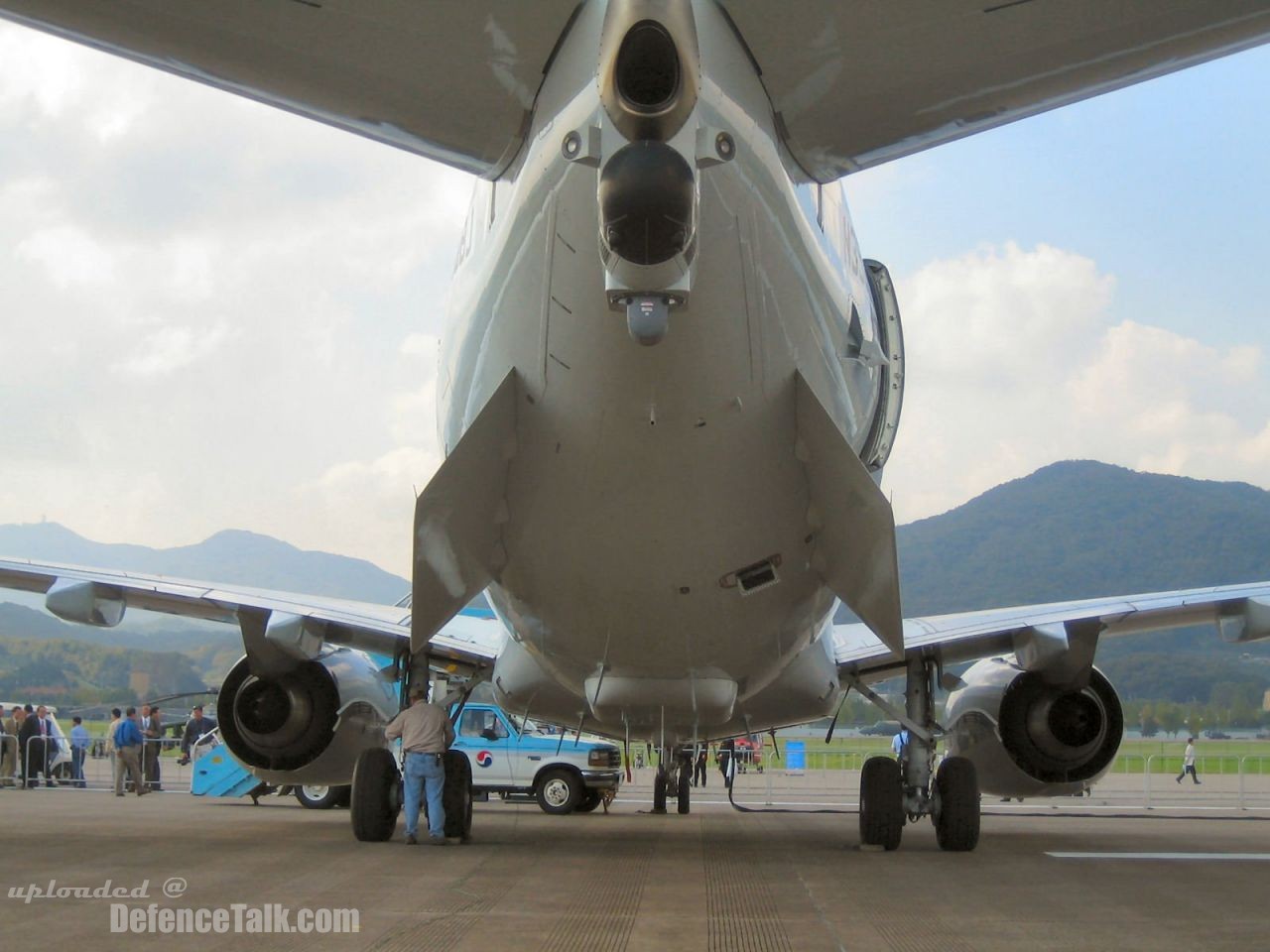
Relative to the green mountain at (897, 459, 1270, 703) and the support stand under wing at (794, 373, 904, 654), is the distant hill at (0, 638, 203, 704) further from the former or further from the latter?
the green mountain at (897, 459, 1270, 703)

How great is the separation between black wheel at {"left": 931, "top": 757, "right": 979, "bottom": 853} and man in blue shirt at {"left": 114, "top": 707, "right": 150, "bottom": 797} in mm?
14484

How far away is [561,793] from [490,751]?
157 cm

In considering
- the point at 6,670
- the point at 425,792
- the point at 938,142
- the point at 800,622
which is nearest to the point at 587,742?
the point at 425,792

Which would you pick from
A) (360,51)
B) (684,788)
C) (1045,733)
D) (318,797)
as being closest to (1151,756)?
(684,788)

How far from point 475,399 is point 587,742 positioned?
13.4 metres

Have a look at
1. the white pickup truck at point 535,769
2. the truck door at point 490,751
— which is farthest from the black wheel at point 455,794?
the truck door at point 490,751

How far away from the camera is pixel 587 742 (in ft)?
70.2

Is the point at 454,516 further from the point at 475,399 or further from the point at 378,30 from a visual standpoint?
the point at 378,30

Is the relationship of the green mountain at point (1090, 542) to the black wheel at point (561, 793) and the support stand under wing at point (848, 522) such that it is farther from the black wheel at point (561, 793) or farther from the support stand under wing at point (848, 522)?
the support stand under wing at point (848, 522)

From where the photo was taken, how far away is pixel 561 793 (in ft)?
67.4

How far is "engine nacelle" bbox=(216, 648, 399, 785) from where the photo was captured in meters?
13.3

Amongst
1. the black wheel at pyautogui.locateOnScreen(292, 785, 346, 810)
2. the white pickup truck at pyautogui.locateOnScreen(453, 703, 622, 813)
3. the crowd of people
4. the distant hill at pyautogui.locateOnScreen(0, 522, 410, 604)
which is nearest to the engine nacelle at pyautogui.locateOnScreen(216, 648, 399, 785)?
the white pickup truck at pyautogui.locateOnScreen(453, 703, 622, 813)

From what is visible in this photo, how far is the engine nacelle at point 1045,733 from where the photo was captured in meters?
13.3

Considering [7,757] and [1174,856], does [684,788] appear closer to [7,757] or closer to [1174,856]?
[1174,856]
